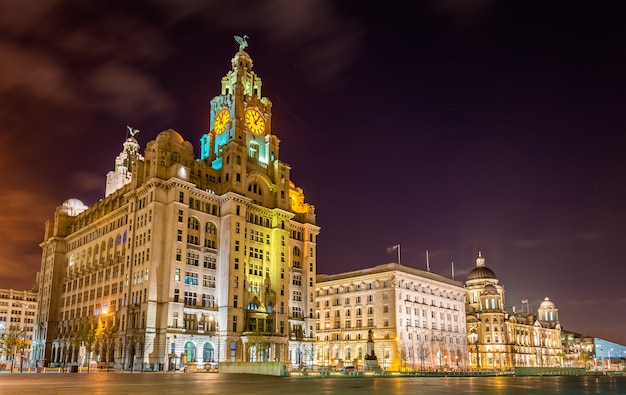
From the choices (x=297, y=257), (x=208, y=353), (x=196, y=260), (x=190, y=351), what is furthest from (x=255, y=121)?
(x=190, y=351)

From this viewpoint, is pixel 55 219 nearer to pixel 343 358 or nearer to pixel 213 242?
pixel 213 242

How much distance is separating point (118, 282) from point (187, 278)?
17.1 metres

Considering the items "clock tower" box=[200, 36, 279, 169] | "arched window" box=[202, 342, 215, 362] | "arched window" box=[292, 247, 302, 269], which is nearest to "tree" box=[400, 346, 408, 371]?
"arched window" box=[292, 247, 302, 269]

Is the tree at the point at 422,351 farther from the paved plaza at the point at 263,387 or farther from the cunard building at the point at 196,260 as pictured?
the paved plaza at the point at 263,387

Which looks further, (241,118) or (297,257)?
(297,257)

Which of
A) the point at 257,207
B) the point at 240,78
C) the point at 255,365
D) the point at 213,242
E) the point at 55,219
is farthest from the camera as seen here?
the point at 55,219

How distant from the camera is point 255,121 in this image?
135m

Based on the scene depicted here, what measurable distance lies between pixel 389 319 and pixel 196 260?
60209 millimetres

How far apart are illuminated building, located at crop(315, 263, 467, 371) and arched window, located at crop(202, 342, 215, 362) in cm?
4068

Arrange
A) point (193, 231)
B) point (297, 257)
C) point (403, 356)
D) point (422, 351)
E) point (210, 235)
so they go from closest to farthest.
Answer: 1. point (193, 231)
2. point (210, 235)
3. point (297, 257)
4. point (403, 356)
5. point (422, 351)

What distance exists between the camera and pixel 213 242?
11606 centimetres

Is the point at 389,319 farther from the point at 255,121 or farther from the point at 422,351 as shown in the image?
the point at 255,121

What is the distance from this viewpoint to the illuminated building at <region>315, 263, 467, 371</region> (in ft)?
478

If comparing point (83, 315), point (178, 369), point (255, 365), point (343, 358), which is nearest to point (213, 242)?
point (178, 369)
